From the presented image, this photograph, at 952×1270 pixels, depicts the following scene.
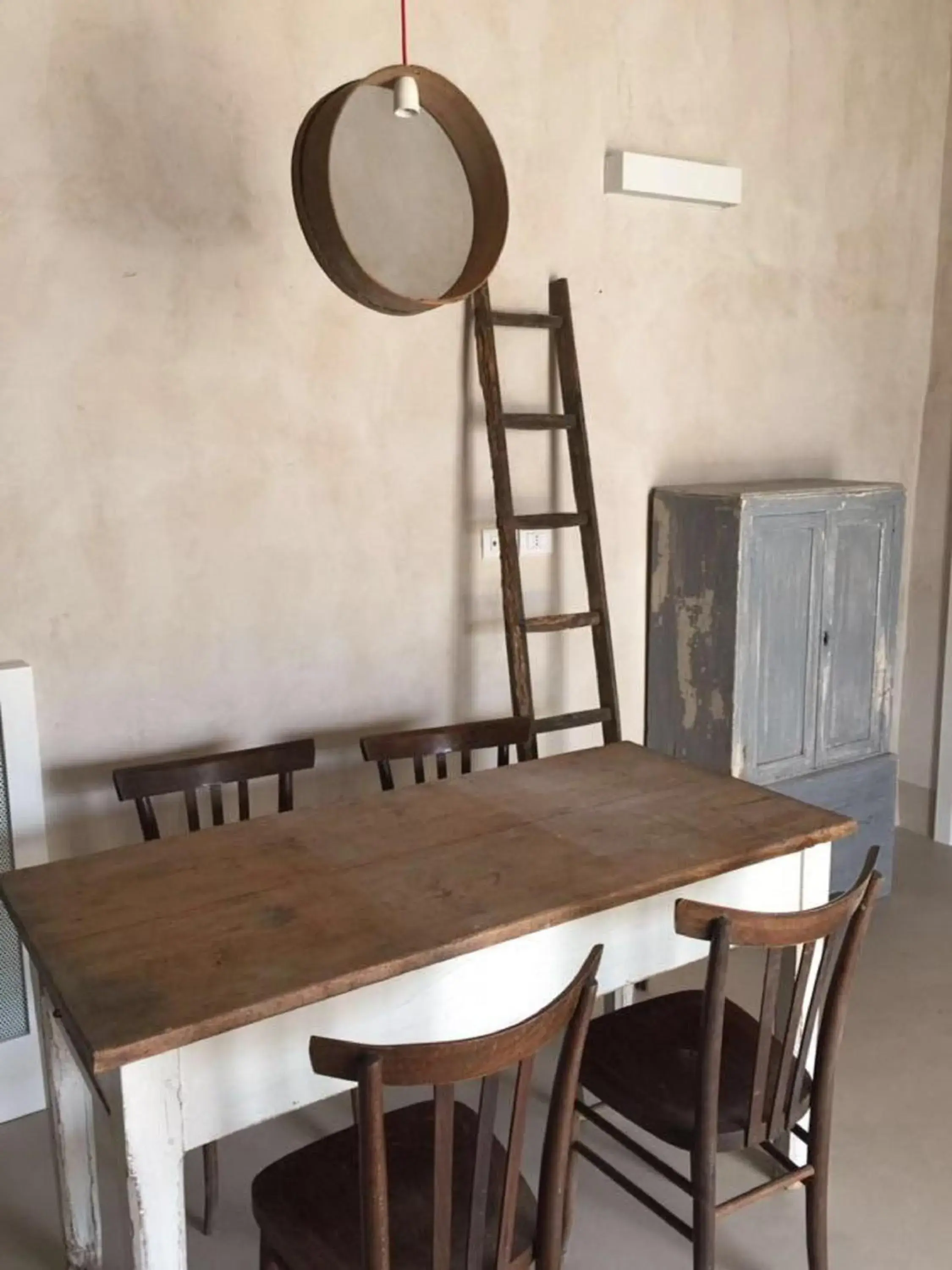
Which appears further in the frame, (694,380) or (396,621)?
(694,380)

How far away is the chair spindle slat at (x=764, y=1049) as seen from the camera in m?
1.83

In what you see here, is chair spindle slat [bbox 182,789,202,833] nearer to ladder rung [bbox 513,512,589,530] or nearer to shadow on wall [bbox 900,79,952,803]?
ladder rung [bbox 513,512,589,530]

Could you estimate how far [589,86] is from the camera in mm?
3389

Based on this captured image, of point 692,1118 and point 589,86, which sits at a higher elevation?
point 589,86

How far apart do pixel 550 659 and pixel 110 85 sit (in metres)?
1.98

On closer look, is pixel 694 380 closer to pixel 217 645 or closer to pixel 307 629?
pixel 307 629

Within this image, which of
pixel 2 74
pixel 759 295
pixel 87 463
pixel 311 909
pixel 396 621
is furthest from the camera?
pixel 759 295

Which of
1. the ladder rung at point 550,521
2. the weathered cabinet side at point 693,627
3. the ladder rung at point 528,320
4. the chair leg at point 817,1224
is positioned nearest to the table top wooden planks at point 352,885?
the chair leg at point 817,1224

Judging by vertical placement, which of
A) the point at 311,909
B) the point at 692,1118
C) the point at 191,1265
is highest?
the point at 311,909

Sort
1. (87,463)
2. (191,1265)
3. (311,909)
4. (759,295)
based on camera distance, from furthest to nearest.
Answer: (759,295)
(87,463)
(191,1265)
(311,909)

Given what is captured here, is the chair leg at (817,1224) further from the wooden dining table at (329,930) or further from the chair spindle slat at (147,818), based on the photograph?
the chair spindle slat at (147,818)

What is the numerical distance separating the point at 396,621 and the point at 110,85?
1.52m

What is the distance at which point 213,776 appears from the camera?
8.34 ft

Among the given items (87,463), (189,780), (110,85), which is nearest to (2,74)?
(110,85)
